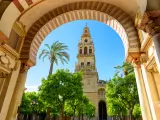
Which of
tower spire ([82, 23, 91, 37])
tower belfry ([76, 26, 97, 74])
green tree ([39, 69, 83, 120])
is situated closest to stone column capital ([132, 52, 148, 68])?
green tree ([39, 69, 83, 120])

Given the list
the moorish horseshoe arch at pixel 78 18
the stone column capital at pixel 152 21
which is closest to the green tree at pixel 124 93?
the moorish horseshoe arch at pixel 78 18

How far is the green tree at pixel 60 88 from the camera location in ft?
56.1

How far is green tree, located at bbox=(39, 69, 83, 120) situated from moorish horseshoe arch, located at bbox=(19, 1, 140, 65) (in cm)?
1152

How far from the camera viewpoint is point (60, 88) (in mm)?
17453

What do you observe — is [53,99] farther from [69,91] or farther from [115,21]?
[115,21]

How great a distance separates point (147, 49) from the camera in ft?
16.7

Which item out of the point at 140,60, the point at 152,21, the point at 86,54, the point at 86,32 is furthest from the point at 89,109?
the point at 152,21

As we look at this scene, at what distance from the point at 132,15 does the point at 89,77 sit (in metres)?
37.9

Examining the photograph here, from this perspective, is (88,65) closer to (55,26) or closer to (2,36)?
(55,26)

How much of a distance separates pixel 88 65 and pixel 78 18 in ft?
126

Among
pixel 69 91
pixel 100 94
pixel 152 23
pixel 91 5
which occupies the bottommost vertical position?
pixel 152 23

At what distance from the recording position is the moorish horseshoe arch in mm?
6020

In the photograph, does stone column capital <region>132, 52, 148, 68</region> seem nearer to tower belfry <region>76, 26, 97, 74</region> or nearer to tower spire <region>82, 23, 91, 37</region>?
tower belfry <region>76, 26, 97, 74</region>

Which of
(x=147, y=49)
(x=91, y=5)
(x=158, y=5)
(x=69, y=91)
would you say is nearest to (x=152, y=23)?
(x=158, y=5)
